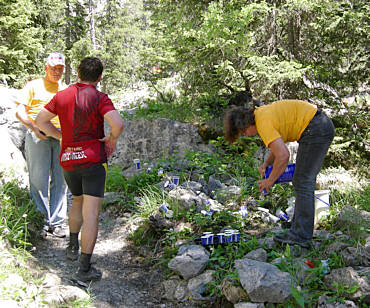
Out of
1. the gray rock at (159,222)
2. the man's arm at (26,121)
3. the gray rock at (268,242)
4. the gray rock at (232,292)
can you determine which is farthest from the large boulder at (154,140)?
the gray rock at (232,292)

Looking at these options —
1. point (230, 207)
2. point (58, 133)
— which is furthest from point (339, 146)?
point (58, 133)

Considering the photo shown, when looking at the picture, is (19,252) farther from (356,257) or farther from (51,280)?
(356,257)

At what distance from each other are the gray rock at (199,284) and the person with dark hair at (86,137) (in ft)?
3.09

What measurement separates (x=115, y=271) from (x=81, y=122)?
1.70 meters

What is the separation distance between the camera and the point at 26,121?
12.1 feet

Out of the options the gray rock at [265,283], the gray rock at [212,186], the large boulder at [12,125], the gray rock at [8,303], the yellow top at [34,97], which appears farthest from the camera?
the large boulder at [12,125]

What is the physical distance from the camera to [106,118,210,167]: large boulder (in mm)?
7035

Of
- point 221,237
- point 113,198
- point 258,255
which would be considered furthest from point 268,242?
point 113,198

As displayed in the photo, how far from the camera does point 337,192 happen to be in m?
4.64

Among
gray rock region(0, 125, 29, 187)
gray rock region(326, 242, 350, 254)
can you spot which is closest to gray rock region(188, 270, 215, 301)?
gray rock region(326, 242, 350, 254)

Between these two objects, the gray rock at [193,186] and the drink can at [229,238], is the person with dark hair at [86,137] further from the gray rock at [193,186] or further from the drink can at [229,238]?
the gray rock at [193,186]

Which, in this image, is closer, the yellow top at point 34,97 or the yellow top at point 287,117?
the yellow top at point 287,117

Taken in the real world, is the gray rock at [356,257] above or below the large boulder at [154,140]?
above

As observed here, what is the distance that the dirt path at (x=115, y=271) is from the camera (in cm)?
310
